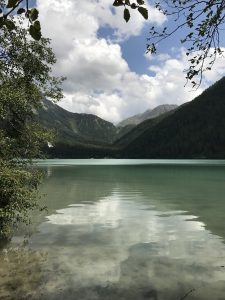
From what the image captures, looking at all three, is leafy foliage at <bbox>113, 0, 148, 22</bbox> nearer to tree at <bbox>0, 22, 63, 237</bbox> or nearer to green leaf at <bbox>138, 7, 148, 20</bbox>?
green leaf at <bbox>138, 7, 148, 20</bbox>

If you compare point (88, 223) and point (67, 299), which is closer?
point (67, 299)

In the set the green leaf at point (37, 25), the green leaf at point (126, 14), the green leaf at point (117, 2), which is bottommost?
the green leaf at point (37, 25)

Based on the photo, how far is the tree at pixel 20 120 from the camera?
64.6ft

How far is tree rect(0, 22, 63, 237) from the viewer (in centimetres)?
1969

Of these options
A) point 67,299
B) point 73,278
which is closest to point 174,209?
point 73,278

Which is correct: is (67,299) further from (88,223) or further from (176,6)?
(88,223)

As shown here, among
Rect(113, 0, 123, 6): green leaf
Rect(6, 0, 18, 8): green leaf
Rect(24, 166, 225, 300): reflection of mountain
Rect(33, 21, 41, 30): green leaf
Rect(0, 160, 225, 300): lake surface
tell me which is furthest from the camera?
Result: Rect(24, 166, 225, 300): reflection of mountain

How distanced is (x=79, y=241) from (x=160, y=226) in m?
7.94

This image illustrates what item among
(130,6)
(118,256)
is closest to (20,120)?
(118,256)

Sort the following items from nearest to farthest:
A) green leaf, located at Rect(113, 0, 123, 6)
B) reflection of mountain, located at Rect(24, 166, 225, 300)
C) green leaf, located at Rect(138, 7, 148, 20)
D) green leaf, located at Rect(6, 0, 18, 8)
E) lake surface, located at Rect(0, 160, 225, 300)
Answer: green leaf, located at Rect(6, 0, 18, 8)
green leaf, located at Rect(138, 7, 148, 20)
green leaf, located at Rect(113, 0, 123, 6)
lake surface, located at Rect(0, 160, 225, 300)
reflection of mountain, located at Rect(24, 166, 225, 300)

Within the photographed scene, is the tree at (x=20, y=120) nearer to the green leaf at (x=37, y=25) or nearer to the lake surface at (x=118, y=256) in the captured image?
the lake surface at (x=118, y=256)

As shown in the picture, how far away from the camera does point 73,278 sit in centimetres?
1625

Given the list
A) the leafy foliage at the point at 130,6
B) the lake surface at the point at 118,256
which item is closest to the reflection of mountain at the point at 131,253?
the lake surface at the point at 118,256

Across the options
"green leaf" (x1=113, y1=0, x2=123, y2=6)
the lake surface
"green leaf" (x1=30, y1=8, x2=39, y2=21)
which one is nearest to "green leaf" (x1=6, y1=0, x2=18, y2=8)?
"green leaf" (x1=30, y1=8, x2=39, y2=21)
